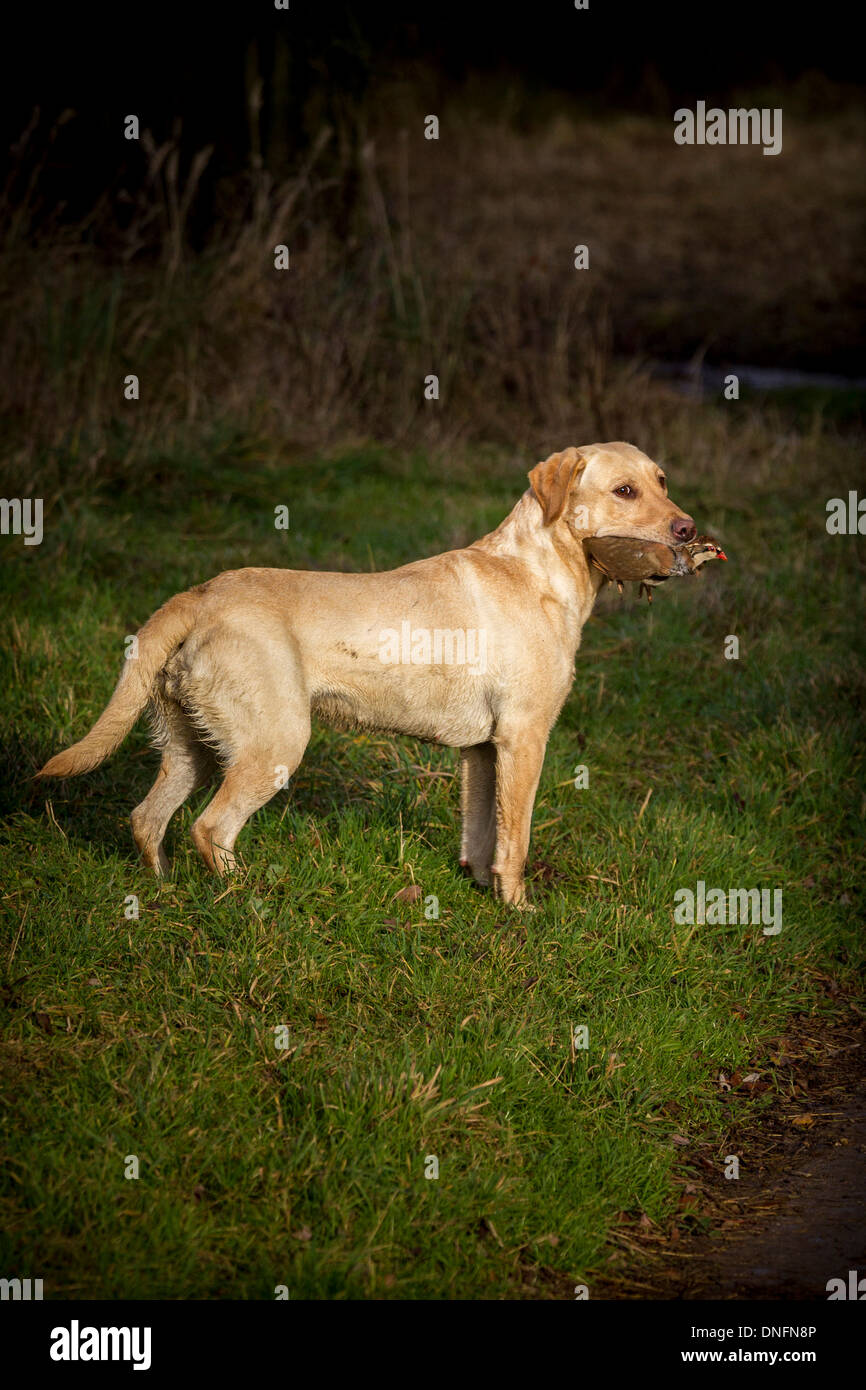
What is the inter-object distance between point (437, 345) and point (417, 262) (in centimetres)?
107

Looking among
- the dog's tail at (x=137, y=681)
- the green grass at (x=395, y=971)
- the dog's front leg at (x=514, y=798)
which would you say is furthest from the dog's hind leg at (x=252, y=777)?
the dog's front leg at (x=514, y=798)

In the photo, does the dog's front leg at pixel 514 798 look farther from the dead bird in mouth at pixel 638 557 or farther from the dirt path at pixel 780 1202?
the dirt path at pixel 780 1202

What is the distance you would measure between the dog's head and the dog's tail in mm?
1379

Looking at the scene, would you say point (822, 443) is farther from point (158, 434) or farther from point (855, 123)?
point (855, 123)

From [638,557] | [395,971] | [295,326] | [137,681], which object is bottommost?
[395,971]

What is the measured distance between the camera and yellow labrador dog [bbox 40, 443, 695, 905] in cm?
472

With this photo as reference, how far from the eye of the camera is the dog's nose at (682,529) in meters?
5.09

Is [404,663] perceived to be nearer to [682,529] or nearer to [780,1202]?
[682,529]

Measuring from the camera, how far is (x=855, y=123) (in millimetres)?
30453

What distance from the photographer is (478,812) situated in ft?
18.1

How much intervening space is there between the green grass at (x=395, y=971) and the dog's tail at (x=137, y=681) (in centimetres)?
58

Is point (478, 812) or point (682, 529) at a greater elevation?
point (682, 529)

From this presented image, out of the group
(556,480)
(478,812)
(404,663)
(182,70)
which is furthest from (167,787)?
(182,70)

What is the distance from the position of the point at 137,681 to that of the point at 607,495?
72.6 inches
